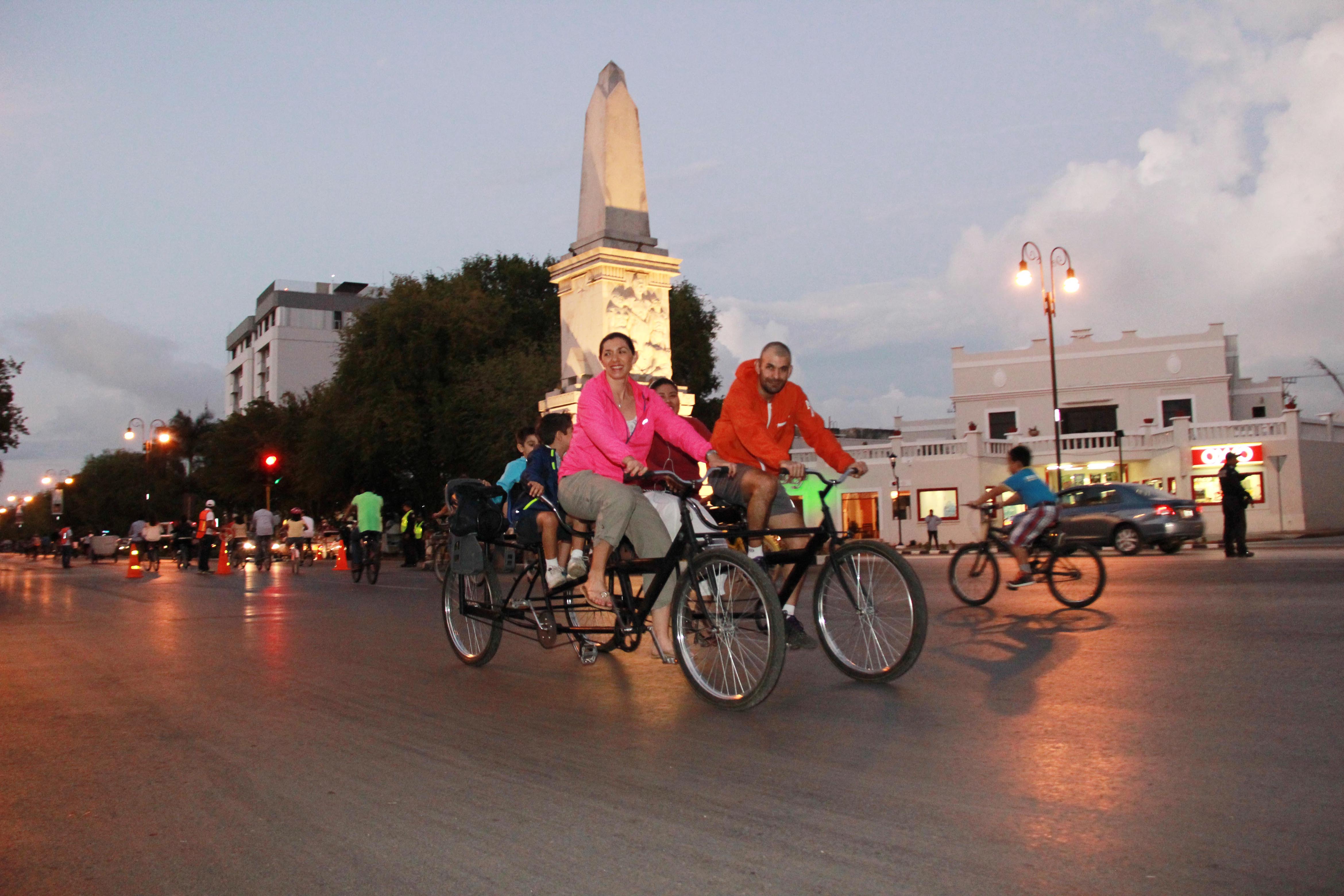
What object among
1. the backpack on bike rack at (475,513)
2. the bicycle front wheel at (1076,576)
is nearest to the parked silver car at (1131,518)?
the bicycle front wheel at (1076,576)

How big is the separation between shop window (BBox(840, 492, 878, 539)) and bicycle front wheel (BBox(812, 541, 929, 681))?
45.6 meters

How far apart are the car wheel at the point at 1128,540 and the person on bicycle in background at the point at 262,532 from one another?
66.8 ft

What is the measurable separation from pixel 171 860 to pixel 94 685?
4.43 meters

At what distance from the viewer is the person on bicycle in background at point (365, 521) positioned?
68.8 ft

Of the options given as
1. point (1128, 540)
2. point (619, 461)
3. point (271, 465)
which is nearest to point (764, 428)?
point (619, 461)

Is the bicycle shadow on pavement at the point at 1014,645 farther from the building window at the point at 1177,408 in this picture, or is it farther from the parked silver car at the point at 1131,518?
the building window at the point at 1177,408

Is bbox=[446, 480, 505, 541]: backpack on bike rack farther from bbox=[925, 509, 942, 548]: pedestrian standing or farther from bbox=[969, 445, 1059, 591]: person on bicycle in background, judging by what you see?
bbox=[925, 509, 942, 548]: pedestrian standing

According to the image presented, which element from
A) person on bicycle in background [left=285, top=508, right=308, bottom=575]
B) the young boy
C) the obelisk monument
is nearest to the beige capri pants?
the young boy

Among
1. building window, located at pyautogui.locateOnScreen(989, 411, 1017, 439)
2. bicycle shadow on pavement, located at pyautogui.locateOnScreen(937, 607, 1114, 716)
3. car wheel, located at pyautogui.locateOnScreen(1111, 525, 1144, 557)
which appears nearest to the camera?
bicycle shadow on pavement, located at pyautogui.locateOnScreen(937, 607, 1114, 716)

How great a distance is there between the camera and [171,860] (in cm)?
350

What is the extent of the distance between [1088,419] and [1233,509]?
40.1 m

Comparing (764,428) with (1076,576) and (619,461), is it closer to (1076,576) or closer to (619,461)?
(619,461)

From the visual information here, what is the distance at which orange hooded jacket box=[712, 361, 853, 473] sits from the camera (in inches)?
277

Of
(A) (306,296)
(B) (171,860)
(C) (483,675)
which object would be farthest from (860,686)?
(A) (306,296)
